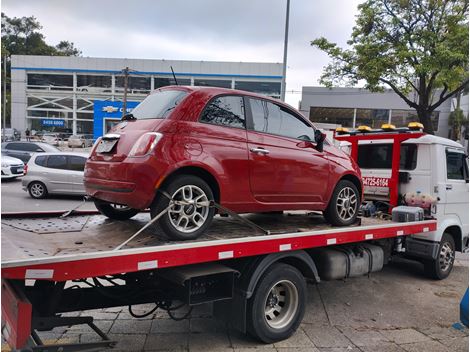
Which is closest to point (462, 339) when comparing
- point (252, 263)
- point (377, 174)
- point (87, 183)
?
point (252, 263)

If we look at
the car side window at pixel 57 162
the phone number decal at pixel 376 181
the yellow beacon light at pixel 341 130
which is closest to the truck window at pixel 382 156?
the phone number decal at pixel 376 181

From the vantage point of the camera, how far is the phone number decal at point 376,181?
714 centimetres

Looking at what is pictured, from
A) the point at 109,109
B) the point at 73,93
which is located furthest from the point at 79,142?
the point at 73,93

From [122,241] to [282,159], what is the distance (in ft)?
6.37

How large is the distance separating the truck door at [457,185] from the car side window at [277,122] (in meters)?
3.14

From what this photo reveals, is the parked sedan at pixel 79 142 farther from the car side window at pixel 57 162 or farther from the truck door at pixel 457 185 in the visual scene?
the truck door at pixel 457 185

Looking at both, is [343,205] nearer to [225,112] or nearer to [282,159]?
[282,159]

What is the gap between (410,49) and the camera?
14.2 meters

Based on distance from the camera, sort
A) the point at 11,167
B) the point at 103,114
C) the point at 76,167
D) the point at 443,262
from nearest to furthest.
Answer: the point at 443,262 → the point at 76,167 → the point at 11,167 → the point at 103,114

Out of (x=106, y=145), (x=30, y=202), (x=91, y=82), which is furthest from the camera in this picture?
(x=91, y=82)

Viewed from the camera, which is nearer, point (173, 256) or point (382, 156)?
point (173, 256)

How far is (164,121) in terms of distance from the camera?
396 cm

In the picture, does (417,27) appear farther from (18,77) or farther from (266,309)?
(18,77)

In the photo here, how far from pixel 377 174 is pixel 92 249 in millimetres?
5424
